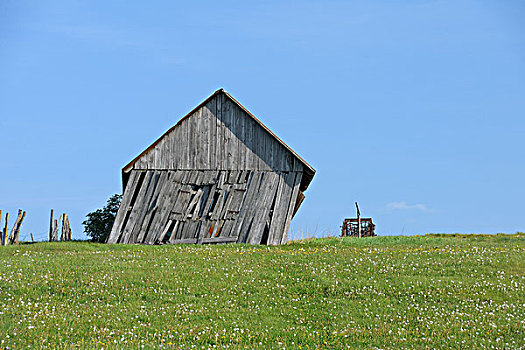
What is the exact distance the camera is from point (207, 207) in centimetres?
3309

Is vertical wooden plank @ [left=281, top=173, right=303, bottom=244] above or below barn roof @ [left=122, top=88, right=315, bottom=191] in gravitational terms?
below

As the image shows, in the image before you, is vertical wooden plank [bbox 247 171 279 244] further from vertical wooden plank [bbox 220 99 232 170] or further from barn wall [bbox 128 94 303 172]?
vertical wooden plank [bbox 220 99 232 170]

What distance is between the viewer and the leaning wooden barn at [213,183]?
32.8m

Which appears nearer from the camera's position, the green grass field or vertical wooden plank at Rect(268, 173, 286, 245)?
the green grass field

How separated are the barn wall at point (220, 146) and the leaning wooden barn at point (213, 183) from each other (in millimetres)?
61

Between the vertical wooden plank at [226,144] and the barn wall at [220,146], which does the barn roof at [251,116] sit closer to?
the barn wall at [220,146]

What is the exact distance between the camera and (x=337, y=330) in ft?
49.3

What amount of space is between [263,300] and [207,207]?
52.8ft

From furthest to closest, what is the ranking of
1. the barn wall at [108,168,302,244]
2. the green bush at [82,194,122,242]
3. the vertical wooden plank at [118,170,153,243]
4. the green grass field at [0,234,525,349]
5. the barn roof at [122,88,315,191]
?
the green bush at [82,194,122,242] < the barn roof at [122,88,315,191] < the vertical wooden plank at [118,170,153,243] < the barn wall at [108,168,302,244] < the green grass field at [0,234,525,349]

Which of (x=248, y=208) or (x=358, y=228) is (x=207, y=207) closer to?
(x=248, y=208)

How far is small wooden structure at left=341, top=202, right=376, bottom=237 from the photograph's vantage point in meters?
55.0

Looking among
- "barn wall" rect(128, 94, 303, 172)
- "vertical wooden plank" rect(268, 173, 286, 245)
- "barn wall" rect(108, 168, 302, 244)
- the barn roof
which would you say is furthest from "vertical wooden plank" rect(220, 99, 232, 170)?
"vertical wooden plank" rect(268, 173, 286, 245)

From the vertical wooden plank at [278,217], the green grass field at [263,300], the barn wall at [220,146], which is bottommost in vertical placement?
the green grass field at [263,300]

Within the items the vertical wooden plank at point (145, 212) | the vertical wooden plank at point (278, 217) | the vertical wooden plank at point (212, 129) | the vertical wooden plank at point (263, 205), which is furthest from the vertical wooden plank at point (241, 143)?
the vertical wooden plank at point (145, 212)
